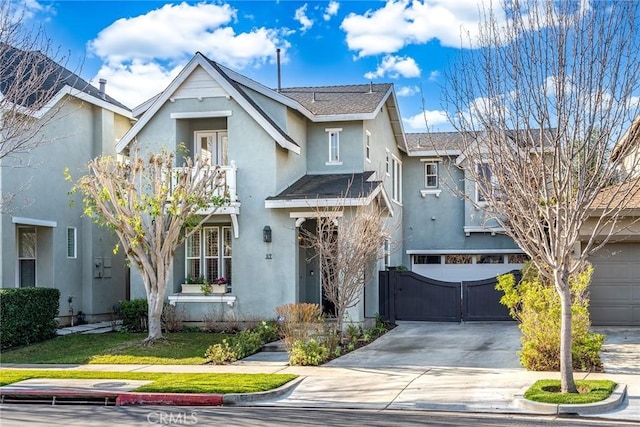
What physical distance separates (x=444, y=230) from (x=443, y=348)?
12.3 meters

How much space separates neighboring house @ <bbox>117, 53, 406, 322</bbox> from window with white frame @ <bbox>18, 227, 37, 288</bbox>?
3.21 m

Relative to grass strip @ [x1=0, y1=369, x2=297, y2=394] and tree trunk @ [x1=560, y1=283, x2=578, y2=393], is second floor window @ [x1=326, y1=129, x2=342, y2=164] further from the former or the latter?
tree trunk @ [x1=560, y1=283, x2=578, y2=393]

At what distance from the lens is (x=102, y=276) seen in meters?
25.4

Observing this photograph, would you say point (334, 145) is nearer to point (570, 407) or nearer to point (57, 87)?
point (57, 87)

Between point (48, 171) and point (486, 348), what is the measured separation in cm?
1397

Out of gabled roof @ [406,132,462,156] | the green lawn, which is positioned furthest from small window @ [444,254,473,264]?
the green lawn

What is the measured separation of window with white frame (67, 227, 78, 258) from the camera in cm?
2428

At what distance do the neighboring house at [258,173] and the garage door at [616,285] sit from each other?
6.25 meters

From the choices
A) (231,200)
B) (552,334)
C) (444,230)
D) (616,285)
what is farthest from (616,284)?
(231,200)

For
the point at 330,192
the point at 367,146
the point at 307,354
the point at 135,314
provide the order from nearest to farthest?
the point at 307,354, the point at 330,192, the point at 135,314, the point at 367,146

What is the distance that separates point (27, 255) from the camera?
23391mm

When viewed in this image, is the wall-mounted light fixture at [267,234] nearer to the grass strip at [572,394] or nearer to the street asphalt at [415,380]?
the street asphalt at [415,380]

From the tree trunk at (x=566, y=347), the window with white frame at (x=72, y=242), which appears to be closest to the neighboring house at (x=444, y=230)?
the window with white frame at (x=72, y=242)

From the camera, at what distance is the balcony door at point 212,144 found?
23859 mm
